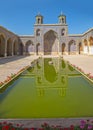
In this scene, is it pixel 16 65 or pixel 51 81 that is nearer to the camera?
pixel 51 81

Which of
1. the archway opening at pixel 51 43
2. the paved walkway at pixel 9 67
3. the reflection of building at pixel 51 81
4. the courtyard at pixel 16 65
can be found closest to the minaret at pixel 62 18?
the archway opening at pixel 51 43

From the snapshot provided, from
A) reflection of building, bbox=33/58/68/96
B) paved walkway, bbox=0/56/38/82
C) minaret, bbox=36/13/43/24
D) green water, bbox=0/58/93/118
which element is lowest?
green water, bbox=0/58/93/118

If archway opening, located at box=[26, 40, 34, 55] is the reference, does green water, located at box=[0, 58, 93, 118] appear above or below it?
below

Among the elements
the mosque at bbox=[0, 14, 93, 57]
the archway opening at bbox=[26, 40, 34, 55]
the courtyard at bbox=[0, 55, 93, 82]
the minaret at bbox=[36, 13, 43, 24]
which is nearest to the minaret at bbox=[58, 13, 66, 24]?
the mosque at bbox=[0, 14, 93, 57]

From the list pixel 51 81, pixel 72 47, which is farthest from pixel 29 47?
pixel 51 81

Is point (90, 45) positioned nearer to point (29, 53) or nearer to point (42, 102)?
point (29, 53)

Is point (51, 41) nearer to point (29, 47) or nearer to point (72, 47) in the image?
point (72, 47)

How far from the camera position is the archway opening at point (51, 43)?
41.8 meters

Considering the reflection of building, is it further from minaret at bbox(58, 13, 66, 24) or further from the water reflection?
minaret at bbox(58, 13, 66, 24)

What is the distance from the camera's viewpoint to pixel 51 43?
41.9 meters

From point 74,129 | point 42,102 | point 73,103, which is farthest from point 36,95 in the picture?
point 74,129

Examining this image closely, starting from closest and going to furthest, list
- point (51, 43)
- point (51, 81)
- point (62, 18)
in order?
point (51, 81) < point (62, 18) < point (51, 43)

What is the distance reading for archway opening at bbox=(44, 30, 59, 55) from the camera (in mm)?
41750

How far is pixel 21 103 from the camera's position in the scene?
511 cm
